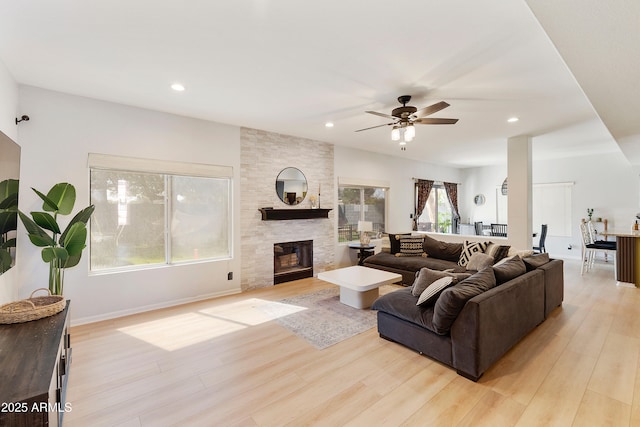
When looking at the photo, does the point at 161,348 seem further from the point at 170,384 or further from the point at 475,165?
the point at 475,165

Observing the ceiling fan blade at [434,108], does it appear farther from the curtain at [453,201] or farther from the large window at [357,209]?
the curtain at [453,201]

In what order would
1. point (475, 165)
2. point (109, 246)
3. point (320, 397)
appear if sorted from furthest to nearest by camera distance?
point (475, 165), point (109, 246), point (320, 397)

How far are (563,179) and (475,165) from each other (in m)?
2.24

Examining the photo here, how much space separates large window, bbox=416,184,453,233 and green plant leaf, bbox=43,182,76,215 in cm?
805

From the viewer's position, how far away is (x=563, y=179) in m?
7.52

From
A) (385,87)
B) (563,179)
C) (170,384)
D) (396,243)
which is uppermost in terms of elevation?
(385,87)

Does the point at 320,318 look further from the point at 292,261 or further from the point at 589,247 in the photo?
the point at 589,247

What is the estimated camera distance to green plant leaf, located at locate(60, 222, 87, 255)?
2.66 meters

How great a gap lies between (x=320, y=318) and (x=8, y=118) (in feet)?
12.9

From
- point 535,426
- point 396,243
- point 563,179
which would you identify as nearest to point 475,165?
point 563,179

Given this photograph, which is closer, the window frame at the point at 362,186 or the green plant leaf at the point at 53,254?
the green plant leaf at the point at 53,254

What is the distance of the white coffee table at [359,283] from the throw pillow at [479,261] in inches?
46.9

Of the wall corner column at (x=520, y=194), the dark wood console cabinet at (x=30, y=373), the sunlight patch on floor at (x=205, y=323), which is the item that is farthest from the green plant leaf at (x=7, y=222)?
the wall corner column at (x=520, y=194)

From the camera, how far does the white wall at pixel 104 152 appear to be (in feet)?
10.5
